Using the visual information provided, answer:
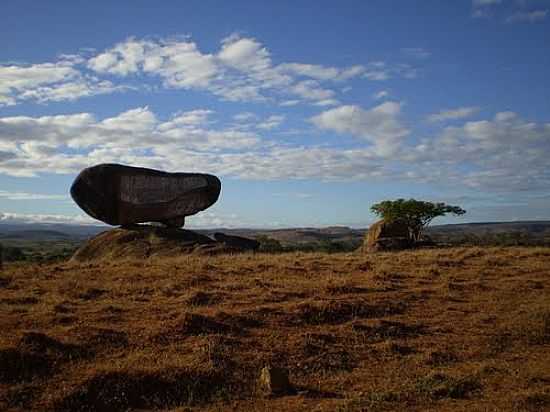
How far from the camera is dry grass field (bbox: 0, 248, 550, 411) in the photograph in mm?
8031

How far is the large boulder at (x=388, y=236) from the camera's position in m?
33.6

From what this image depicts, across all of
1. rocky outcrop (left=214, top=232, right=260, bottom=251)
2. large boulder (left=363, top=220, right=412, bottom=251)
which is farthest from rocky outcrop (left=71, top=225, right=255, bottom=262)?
large boulder (left=363, top=220, right=412, bottom=251)

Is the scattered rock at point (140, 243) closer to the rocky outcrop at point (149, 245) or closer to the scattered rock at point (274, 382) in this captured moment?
the rocky outcrop at point (149, 245)

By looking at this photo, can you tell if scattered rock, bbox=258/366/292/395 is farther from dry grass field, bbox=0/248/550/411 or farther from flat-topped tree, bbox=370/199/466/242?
flat-topped tree, bbox=370/199/466/242

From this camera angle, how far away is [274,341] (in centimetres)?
1091

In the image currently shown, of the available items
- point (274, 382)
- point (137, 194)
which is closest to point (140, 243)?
point (137, 194)

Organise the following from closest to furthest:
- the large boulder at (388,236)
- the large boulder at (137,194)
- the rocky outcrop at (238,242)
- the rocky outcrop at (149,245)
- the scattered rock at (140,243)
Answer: the rocky outcrop at (149,245) < the scattered rock at (140,243) < the large boulder at (137,194) < the rocky outcrop at (238,242) < the large boulder at (388,236)

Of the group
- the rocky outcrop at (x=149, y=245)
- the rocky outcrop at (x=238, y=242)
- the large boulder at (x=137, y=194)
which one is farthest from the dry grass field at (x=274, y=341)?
the rocky outcrop at (x=238, y=242)

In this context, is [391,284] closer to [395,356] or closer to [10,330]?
[395,356]

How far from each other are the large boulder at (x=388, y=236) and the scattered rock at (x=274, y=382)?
25473mm

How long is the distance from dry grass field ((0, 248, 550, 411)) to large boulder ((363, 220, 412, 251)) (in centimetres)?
1434

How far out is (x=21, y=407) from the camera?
748 centimetres

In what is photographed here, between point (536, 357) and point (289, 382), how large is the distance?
496 centimetres

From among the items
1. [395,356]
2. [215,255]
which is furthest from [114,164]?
[395,356]
